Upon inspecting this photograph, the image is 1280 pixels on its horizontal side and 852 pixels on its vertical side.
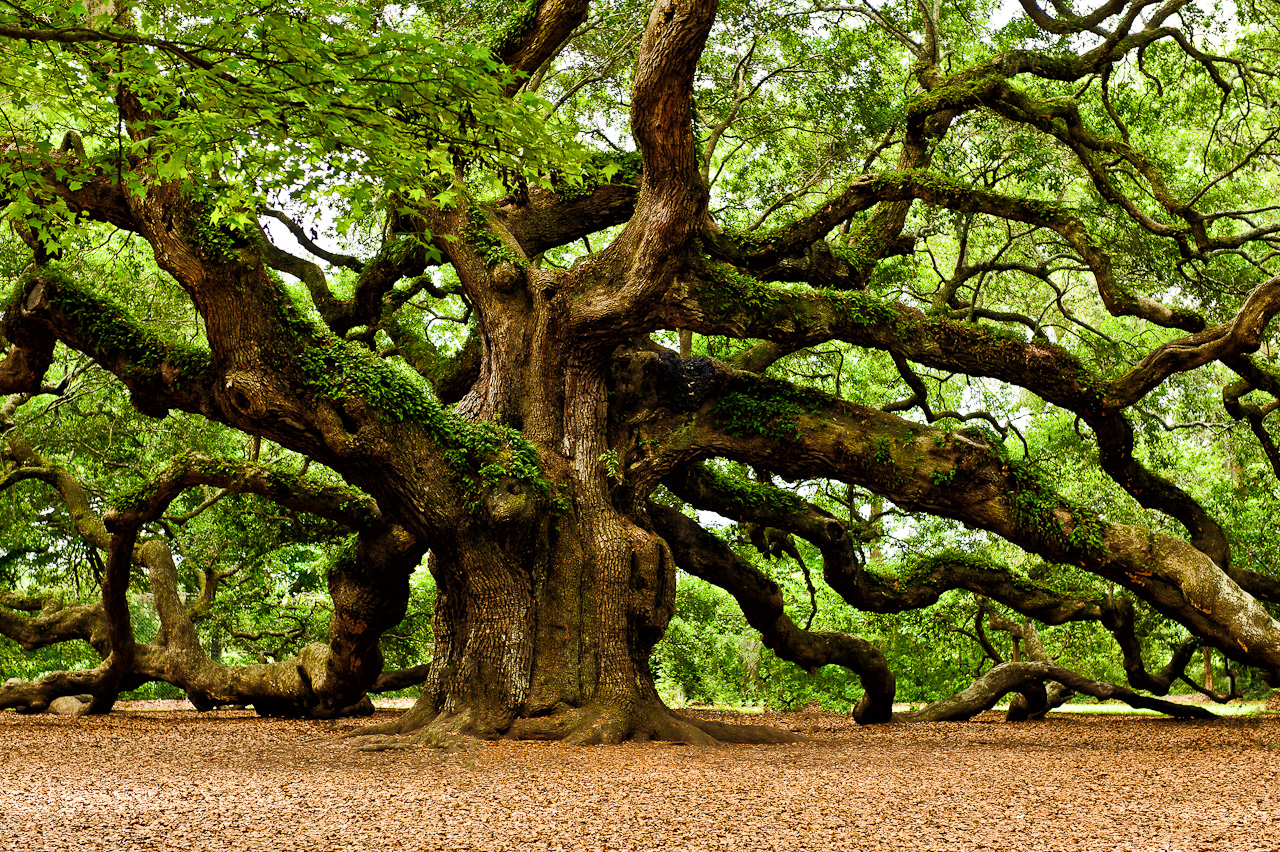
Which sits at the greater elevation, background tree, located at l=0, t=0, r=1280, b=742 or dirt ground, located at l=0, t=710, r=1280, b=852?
background tree, located at l=0, t=0, r=1280, b=742

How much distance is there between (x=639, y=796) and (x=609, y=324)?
4521 mm

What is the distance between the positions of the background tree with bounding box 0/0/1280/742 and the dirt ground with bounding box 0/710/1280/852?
139 cm

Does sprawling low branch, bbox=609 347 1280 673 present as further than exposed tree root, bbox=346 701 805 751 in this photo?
Yes

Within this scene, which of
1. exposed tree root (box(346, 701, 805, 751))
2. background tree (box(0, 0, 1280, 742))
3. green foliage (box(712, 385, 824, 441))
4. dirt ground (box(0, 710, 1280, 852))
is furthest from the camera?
green foliage (box(712, 385, 824, 441))

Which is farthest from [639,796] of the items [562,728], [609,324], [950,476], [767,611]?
[767,611]

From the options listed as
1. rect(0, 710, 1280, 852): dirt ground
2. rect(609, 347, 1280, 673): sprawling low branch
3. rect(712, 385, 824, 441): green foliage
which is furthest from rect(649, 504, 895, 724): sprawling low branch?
rect(0, 710, 1280, 852): dirt ground

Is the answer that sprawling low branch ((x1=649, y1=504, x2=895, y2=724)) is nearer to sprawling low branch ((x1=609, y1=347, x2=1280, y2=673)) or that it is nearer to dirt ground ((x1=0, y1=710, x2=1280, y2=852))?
sprawling low branch ((x1=609, y1=347, x2=1280, y2=673))

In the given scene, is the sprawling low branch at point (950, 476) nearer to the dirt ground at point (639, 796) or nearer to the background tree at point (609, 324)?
the background tree at point (609, 324)

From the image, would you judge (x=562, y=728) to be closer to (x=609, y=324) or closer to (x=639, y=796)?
(x=639, y=796)

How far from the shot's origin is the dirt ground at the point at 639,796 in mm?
3871

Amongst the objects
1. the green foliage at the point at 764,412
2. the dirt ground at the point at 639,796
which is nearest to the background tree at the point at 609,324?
the green foliage at the point at 764,412

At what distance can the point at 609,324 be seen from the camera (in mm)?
8398

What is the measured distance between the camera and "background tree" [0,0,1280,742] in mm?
5516

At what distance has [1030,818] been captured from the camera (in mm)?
4355
